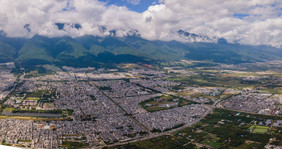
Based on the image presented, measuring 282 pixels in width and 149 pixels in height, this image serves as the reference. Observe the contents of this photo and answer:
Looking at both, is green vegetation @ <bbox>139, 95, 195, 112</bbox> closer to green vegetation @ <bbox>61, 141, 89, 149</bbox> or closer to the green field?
the green field

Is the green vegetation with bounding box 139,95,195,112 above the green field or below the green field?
above

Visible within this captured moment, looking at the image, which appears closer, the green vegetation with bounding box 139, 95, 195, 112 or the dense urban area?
the dense urban area

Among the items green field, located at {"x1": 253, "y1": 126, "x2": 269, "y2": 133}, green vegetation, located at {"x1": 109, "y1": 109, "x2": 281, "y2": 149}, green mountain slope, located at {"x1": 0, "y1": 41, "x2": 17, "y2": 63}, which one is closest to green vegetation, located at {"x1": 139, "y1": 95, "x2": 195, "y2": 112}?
green vegetation, located at {"x1": 109, "y1": 109, "x2": 281, "y2": 149}

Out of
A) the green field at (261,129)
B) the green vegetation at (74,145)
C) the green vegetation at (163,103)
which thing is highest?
the green vegetation at (163,103)

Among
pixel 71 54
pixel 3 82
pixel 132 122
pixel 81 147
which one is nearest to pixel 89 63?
pixel 71 54

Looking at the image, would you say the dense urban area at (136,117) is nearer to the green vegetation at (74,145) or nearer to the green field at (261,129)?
the green field at (261,129)

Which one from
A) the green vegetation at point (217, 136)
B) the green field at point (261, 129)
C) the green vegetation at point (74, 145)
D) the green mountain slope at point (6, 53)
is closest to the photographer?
the green vegetation at point (74, 145)

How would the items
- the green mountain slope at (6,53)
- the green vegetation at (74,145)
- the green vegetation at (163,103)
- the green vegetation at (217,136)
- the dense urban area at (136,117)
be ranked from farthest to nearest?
1. the green mountain slope at (6,53)
2. the green vegetation at (163,103)
3. the dense urban area at (136,117)
4. the green vegetation at (217,136)
5. the green vegetation at (74,145)

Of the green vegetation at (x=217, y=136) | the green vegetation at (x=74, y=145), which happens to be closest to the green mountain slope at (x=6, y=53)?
the green vegetation at (x=74, y=145)

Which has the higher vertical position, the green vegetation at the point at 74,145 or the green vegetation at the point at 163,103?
the green vegetation at the point at 163,103

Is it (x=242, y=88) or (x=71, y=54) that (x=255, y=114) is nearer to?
(x=242, y=88)
